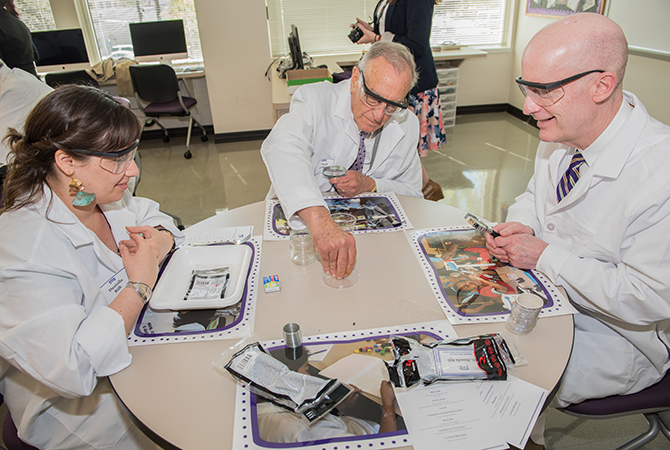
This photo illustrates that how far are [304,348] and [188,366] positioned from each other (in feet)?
0.90

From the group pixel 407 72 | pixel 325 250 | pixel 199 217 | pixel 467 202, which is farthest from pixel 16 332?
pixel 467 202

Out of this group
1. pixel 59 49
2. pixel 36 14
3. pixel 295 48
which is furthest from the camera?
pixel 36 14

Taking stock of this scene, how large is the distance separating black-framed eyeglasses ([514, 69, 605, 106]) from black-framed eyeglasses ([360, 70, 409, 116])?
0.48m

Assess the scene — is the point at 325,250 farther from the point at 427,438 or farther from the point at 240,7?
the point at 240,7

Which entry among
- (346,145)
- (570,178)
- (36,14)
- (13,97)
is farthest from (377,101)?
(36,14)

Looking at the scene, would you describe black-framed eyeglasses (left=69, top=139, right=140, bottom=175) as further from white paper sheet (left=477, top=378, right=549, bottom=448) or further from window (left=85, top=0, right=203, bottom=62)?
window (left=85, top=0, right=203, bottom=62)

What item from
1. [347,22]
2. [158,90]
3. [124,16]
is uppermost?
[124,16]

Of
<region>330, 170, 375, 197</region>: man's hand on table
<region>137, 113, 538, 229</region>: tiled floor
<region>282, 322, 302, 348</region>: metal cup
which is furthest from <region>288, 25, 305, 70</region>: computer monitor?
<region>282, 322, 302, 348</region>: metal cup

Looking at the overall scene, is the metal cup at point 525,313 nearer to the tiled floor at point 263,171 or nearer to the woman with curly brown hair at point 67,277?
the woman with curly brown hair at point 67,277

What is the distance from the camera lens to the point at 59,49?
466 centimetres

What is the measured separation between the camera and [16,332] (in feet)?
2.84

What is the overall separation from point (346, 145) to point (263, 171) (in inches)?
98.3

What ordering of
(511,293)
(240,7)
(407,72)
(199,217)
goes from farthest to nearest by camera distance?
(240,7) < (199,217) < (407,72) < (511,293)

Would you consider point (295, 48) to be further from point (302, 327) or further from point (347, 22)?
point (302, 327)
